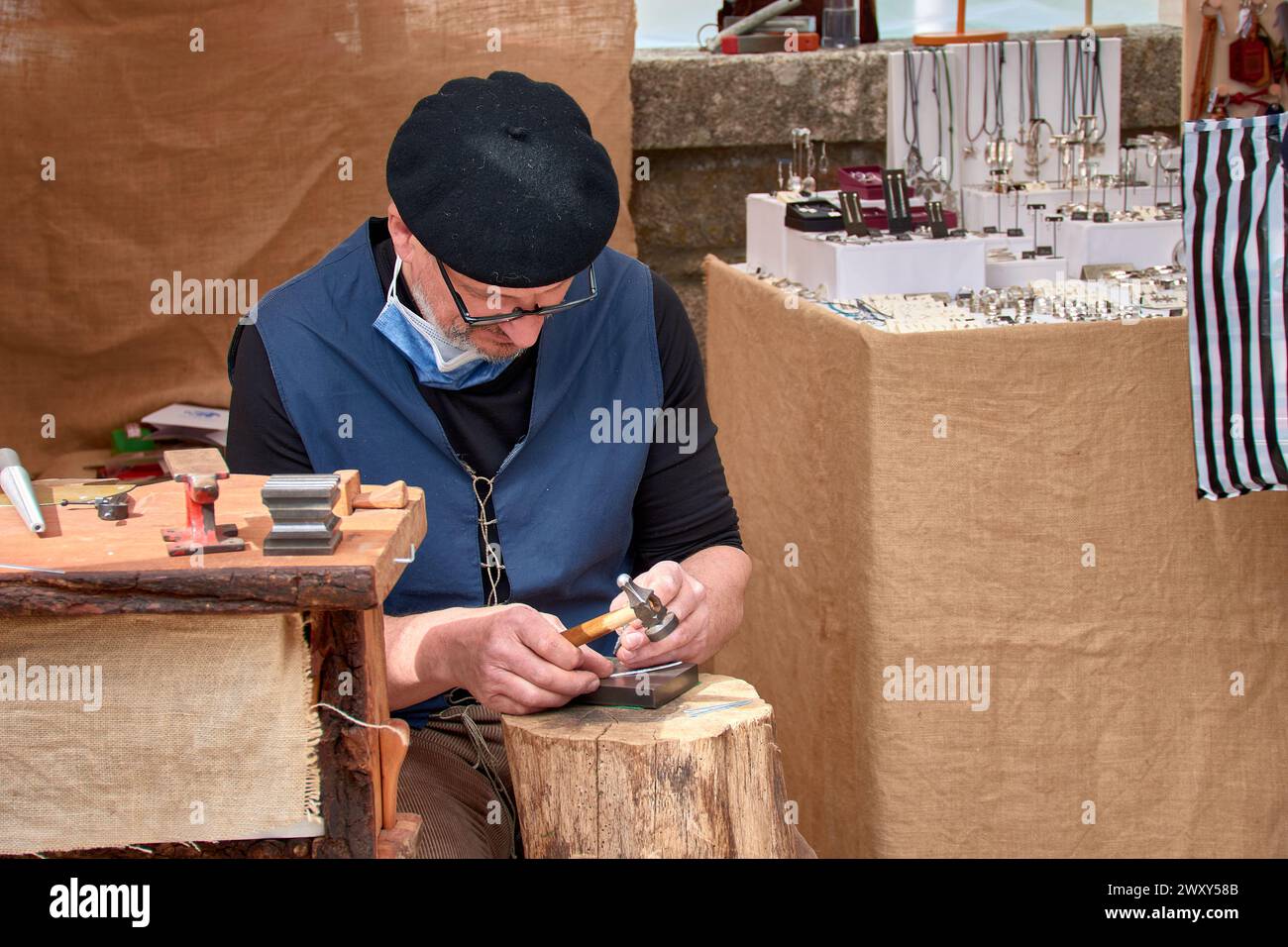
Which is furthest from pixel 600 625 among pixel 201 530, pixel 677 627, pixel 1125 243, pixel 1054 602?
pixel 1125 243

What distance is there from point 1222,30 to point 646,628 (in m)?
2.27

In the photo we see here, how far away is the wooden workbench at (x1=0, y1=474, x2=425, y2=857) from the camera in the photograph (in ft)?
5.04

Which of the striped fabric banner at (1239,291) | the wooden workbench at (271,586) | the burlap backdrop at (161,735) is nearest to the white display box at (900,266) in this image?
the striped fabric banner at (1239,291)

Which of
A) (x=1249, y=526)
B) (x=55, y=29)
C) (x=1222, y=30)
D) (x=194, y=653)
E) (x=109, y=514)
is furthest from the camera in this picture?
(x=55, y=29)

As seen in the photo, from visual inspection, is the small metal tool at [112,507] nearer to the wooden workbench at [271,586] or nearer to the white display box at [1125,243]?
the wooden workbench at [271,586]

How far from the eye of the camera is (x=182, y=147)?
4473mm

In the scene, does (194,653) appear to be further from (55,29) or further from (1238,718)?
(55,29)

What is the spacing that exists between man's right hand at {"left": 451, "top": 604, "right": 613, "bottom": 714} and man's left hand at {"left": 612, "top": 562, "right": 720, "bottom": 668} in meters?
0.07

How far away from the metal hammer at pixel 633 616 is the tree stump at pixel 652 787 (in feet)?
0.38

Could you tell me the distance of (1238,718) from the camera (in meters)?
3.19

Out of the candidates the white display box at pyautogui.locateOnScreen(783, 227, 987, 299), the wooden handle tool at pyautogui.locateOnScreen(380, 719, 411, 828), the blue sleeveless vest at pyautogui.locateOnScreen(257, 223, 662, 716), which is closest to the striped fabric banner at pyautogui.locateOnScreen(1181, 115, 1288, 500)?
the white display box at pyautogui.locateOnScreen(783, 227, 987, 299)

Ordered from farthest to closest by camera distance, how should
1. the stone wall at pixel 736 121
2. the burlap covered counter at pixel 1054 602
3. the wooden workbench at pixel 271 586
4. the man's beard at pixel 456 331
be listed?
1. the stone wall at pixel 736 121
2. the burlap covered counter at pixel 1054 602
3. the man's beard at pixel 456 331
4. the wooden workbench at pixel 271 586

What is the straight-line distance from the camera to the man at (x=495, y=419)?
2064 millimetres
